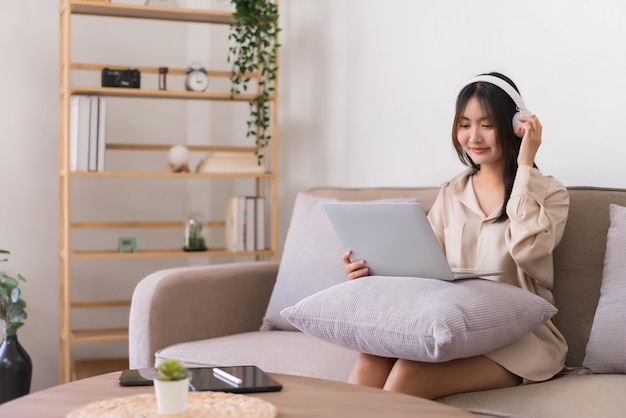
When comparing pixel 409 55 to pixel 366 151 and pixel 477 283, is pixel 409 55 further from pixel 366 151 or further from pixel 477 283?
pixel 477 283

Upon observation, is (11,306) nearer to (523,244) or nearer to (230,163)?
(230,163)

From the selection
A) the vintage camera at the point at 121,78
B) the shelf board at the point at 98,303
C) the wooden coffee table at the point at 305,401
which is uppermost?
the vintage camera at the point at 121,78

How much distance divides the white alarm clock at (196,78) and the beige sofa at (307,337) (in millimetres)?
976

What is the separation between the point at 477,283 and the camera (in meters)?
1.86

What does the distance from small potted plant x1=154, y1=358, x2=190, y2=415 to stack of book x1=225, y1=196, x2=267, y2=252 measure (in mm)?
2290

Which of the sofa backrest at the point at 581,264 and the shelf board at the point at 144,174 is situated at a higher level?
the shelf board at the point at 144,174

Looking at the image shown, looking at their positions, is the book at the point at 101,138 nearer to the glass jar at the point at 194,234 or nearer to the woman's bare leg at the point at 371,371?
the glass jar at the point at 194,234

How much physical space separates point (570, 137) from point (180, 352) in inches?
50.1

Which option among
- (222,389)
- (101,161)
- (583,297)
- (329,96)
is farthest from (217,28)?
(222,389)

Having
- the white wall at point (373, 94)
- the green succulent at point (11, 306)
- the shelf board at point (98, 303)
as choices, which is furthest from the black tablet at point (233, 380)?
the shelf board at point (98, 303)

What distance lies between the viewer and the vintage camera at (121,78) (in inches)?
135

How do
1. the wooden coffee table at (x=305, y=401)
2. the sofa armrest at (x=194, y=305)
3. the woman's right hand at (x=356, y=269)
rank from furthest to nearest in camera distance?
the sofa armrest at (x=194, y=305) < the woman's right hand at (x=356, y=269) < the wooden coffee table at (x=305, y=401)

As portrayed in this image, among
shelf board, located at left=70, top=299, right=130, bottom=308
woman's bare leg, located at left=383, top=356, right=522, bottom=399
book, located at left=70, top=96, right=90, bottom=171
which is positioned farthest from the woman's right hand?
shelf board, located at left=70, top=299, right=130, bottom=308

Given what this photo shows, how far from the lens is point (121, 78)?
3449 mm
